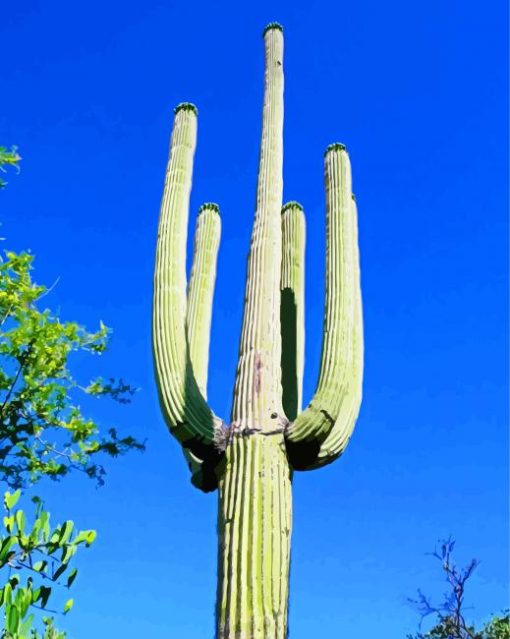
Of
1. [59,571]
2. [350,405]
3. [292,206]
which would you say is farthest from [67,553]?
[292,206]

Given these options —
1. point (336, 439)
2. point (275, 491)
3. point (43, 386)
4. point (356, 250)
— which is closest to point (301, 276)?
point (356, 250)

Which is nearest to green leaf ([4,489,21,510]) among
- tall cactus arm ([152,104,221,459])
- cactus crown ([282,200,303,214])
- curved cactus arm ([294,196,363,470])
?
tall cactus arm ([152,104,221,459])

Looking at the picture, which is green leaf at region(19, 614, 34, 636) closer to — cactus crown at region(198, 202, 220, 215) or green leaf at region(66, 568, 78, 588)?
green leaf at region(66, 568, 78, 588)

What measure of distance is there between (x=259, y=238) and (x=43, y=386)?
14.4 ft

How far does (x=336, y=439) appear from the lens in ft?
13.4

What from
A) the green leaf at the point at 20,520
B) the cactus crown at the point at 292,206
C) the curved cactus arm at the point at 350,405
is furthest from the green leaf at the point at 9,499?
the cactus crown at the point at 292,206

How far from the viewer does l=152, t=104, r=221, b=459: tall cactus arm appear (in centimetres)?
400

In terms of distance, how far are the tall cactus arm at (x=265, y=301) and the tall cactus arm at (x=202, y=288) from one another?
1.73ft

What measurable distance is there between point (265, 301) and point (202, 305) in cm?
85

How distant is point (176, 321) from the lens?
4.36 metres

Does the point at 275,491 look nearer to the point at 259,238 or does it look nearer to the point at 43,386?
the point at 259,238

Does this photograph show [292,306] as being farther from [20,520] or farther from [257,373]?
[20,520]

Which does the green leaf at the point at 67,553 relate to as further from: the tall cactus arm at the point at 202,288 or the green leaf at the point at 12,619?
the tall cactus arm at the point at 202,288

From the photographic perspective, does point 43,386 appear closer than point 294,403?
No
